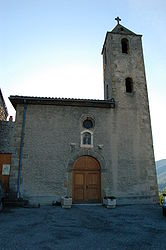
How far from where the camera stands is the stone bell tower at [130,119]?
10344 mm

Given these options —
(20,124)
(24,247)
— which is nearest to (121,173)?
(20,124)

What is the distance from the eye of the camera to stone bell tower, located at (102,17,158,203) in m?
10.3

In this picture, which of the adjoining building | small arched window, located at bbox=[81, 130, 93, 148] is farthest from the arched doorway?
the adjoining building

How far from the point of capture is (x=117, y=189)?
10.1 m

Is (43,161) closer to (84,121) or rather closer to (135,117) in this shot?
(84,121)

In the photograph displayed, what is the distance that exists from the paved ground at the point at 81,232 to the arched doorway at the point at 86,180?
2.77 meters

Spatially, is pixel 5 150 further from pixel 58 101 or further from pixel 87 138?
pixel 87 138

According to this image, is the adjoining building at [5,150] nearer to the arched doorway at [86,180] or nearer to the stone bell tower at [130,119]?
the arched doorway at [86,180]

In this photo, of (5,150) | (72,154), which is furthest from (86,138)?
(5,150)

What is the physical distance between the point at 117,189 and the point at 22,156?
5594 millimetres

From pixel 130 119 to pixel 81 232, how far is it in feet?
25.7

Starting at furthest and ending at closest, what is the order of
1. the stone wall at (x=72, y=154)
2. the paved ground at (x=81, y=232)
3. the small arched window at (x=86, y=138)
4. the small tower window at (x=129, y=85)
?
the small tower window at (x=129, y=85), the small arched window at (x=86, y=138), the stone wall at (x=72, y=154), the paved ground at (x=81, y=232)

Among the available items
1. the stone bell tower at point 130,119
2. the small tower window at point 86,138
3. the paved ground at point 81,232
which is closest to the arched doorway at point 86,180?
the small tower window at point 86,138

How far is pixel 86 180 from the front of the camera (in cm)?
1021
